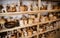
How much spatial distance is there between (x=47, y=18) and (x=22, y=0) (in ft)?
2.70

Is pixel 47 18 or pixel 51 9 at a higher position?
pixel 51 9

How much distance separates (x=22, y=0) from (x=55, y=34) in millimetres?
1555

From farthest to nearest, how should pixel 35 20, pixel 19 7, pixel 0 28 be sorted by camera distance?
pixel 35 20
pixel 19 7
pixel 0 28

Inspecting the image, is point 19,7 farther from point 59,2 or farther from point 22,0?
point 59,2

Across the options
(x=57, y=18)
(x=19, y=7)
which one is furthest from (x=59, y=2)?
(x=19, y=7)

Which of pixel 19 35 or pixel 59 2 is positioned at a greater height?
pixel 59 2

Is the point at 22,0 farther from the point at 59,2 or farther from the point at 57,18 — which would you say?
the point at 59,2

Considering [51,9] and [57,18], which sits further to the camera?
[57,18]

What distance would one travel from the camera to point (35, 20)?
8.38 ft

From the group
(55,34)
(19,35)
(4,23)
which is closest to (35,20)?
(19,35)

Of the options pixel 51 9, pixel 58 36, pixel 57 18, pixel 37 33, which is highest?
pixel 51 9

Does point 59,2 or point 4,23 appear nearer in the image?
point 4,23

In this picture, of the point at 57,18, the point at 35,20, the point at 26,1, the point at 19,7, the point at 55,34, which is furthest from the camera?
the point at 55,34

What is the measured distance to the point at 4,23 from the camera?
7.03 ft
